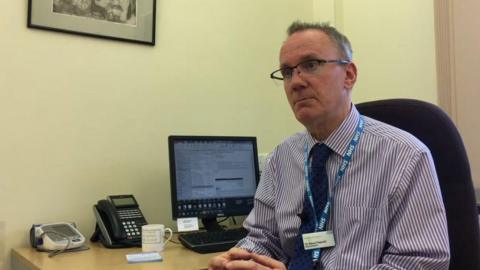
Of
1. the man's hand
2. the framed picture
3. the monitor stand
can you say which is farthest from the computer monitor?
the man's hand

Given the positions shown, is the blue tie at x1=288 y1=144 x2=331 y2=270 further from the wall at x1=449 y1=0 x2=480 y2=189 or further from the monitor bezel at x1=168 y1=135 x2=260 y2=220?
the wall at x1=449 y1=0 x2=480 y2=189

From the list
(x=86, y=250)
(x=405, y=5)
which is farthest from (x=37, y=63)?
(x=405, y=5)

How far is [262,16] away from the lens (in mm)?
2691

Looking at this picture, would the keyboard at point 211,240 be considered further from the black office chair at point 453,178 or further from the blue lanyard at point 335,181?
the black office chair at point 453,178

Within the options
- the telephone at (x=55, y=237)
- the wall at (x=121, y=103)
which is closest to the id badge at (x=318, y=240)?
the telephone at (x=55, y=237)

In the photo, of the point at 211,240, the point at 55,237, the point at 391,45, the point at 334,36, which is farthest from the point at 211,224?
the point at 391,45

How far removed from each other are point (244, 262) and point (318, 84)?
21.8 inches

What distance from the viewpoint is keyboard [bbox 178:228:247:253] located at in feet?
5.78

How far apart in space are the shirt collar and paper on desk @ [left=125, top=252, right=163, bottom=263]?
724mm

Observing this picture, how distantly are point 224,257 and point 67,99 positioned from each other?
3.74 ft

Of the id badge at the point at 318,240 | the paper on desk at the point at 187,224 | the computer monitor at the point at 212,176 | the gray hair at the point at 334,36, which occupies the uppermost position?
the gray hair at the point at 334,36

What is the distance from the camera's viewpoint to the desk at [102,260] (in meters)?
1.54

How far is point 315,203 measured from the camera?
135 centimetres

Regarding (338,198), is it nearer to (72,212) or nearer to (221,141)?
(221,141)
